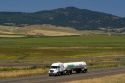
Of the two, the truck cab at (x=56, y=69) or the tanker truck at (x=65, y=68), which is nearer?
the truck cab at (x=56, y=69)

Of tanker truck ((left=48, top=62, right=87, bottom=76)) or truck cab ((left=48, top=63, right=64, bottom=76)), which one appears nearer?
truck cab ((left=48, top=63, right=64, bottom=76))

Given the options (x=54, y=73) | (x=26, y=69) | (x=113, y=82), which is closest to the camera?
(x=113, y=82)

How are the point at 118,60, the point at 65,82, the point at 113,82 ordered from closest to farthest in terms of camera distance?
the point at 113,82 → the point at 65,82 → the point at 118,60

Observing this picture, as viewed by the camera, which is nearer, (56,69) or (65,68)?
(56,69)

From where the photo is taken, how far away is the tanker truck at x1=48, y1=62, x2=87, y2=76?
80.1 m

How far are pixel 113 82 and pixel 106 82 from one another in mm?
1188

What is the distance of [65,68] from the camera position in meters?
81.5

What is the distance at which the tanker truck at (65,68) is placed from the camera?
80062mm

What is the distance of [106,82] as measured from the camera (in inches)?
2349

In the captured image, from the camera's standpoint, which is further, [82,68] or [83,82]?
[82,68]

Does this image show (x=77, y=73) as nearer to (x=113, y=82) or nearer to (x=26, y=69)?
(x=26, y=69)

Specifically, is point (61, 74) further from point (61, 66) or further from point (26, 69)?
point (26, 69)

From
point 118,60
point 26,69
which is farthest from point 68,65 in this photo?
point 118,60

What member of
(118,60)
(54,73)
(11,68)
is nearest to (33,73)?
(54,73)
